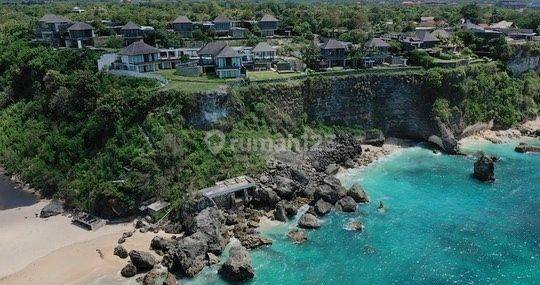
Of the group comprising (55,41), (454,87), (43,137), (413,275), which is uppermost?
(55,41)

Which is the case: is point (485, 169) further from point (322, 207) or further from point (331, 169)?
point (322, 207)

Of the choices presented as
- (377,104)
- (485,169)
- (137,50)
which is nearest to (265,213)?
(485,169)

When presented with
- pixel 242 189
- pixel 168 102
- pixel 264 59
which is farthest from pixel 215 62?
pixel 242 189

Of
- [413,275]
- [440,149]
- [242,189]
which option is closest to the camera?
[413,275]

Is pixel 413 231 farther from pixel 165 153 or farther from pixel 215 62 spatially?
pixel 215 62

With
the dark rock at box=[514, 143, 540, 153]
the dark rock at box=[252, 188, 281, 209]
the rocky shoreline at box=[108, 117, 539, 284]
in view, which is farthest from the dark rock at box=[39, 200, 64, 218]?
the dark rock at box=[514, 143, 540, 153]
